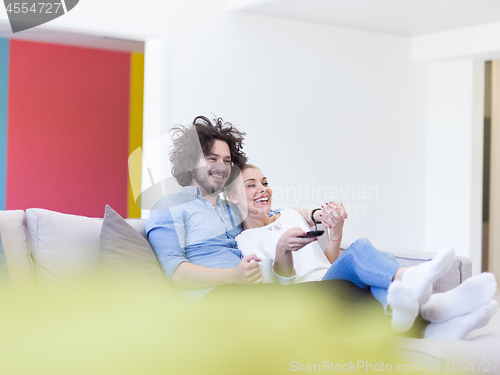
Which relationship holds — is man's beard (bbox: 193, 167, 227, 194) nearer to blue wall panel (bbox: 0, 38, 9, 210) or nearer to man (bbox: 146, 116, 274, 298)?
man (bbox: 146, 116, 274, 298)

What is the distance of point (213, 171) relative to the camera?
235 cm

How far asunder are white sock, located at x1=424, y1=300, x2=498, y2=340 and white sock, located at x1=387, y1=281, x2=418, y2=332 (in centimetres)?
11

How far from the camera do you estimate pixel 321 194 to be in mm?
4605

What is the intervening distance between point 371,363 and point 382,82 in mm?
3789

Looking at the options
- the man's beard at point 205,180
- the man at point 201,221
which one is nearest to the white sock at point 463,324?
the man at point 201,221

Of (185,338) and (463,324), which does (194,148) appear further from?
(463,324)

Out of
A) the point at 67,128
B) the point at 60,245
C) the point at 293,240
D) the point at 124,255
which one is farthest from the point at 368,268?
the point at 67,128

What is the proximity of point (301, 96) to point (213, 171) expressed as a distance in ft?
7.69

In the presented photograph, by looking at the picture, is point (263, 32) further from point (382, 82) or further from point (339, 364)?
point (339, 364)

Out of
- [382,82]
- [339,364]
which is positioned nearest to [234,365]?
[339,364]

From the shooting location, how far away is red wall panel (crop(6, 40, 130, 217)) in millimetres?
5180

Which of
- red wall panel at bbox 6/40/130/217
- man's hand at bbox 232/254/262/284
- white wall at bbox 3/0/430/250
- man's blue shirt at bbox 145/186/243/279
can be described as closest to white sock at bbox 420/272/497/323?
man's hand at bbox 232/254/262/284

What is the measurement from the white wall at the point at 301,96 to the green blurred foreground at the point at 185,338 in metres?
2.38

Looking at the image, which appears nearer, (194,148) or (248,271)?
(248,271)
